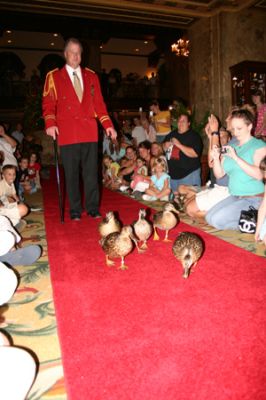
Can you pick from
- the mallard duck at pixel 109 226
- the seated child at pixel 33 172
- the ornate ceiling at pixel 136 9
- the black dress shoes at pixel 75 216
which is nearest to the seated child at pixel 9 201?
the black dress shoes at pixel 75 216

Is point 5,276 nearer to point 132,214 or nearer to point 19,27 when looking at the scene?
point 132,214

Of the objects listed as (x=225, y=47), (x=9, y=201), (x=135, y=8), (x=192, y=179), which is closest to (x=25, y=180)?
(x=9, y=201)

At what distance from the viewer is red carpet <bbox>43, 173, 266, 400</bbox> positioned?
109 centimetres

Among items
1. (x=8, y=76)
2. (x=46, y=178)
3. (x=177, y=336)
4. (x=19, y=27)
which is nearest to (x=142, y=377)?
(x=177, y=336)

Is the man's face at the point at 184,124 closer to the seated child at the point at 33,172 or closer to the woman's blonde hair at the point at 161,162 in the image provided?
the woman's blonde hair at the point at 161,162

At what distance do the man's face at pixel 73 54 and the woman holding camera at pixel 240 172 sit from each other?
1615mm

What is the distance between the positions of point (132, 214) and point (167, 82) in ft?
42.7

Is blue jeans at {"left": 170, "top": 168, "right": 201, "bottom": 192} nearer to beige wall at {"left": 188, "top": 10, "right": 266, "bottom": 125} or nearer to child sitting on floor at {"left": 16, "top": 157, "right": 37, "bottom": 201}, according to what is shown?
child sitting on floor at {"left": 16, "top": 157, "right": 37, "bottom": 201}

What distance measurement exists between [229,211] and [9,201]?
2.32 metres

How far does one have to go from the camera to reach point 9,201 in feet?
11.4

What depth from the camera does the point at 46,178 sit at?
829 centimetres

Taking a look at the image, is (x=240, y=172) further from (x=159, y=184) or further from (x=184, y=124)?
(x=159, y=184)

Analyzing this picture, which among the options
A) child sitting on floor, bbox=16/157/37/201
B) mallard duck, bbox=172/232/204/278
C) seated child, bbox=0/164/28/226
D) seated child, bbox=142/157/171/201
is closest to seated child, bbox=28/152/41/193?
child sitting on floor, bbox=16/157/37/201

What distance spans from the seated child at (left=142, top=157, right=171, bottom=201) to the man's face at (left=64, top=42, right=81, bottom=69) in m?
1.86
